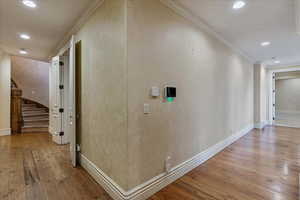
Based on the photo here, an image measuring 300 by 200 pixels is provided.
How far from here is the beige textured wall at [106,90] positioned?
167 centimetres

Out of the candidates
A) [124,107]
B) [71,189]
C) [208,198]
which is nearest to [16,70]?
[71,189]

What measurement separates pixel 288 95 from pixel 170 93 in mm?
12602

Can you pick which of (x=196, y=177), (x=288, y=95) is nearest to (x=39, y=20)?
(x=196, y=177)

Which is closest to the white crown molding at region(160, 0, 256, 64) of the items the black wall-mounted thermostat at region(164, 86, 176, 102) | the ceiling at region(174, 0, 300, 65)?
the ceiling at region(174, 0, 300, 65)

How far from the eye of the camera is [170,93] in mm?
2066

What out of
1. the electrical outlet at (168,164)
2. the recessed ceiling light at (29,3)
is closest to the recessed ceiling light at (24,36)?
the recessed ceiling light at (29,3)

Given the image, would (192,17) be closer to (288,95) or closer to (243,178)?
(243,178)

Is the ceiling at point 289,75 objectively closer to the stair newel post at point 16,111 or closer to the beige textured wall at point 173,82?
the beige textured wall at point 173,82

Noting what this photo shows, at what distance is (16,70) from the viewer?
702cm

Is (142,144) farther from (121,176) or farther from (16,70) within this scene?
(16,70)

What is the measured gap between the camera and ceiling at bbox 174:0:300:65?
217cm

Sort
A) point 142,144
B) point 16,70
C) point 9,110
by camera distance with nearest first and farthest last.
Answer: point 142,144 → point 9,110 → point 16,70

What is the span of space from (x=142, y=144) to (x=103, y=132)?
646mm

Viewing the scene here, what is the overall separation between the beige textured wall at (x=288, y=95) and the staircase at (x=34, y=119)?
1469cm
